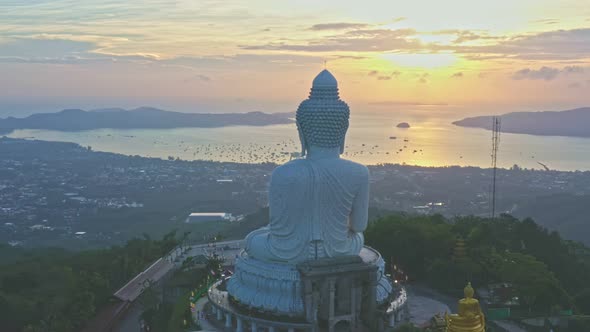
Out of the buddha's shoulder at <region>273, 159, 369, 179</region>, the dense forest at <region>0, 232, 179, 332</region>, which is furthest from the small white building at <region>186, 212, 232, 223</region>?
the buddha's shoulder at <region>273, 159, 369, 179</region>

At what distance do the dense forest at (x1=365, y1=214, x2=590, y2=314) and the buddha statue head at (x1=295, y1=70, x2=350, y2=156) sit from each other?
7.79 m

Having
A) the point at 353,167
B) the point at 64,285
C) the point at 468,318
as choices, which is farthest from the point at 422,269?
the point at 468,318

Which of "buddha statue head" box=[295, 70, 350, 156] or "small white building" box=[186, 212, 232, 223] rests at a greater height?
"buddha statue head" box=[295, 70, 350, 156]

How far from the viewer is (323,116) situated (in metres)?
22.2

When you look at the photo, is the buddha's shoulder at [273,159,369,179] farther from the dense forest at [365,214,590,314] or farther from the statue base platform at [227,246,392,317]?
the dense forest at [365,214,590,314]

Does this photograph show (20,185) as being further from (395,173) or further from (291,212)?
(291,212)

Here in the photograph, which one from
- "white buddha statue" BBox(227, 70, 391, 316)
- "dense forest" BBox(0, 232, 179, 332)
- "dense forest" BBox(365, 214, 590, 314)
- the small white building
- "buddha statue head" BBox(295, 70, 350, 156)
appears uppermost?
"buddha statue head" BBox(295, 70, 350, 156)

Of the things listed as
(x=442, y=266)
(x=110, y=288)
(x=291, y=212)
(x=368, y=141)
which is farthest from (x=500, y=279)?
(x=368, y=141)

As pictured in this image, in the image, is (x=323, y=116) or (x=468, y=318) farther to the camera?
(x=323, y=116)

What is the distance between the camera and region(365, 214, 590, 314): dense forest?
81.7 feet

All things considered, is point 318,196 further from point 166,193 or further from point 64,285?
point 166,193

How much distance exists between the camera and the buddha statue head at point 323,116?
72.9 ft

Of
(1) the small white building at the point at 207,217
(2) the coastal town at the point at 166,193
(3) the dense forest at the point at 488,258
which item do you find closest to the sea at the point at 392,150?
(2) the coastal town at the point at 166,193

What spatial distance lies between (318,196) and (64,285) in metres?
11.8
